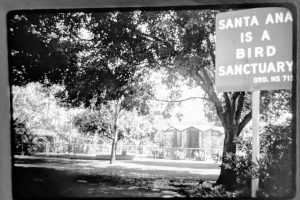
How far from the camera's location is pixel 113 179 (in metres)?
2.74

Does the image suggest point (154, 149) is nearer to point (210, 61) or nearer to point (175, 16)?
point (210, 61)

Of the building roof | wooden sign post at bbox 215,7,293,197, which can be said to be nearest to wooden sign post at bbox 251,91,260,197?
wooden sign post at bbox 215,7,293,197

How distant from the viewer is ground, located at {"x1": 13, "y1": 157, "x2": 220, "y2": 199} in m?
2.73

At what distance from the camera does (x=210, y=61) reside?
2715mm

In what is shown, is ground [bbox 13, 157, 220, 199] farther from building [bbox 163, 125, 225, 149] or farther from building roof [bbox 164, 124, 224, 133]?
building roof [bbox 164, 124, 224, 133]

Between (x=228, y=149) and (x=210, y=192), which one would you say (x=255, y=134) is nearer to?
(x=228, y=149)

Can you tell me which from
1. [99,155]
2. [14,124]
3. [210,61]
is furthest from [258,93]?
[14,124]

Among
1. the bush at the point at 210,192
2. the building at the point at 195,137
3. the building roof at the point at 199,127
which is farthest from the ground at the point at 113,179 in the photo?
the building roof at the point at 199,127

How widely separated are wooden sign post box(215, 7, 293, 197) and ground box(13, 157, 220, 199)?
26.8 inches

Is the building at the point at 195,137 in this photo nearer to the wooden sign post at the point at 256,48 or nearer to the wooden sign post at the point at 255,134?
the wooden sign post at the point at 255,134

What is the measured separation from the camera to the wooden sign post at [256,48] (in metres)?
2.60

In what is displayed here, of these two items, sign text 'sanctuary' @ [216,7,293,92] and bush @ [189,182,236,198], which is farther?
bush @ [189,182,236,198]

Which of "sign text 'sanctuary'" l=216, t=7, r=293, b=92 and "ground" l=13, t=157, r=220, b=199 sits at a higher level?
"sign text 'sanctuary'" l=216, t=7, r=293, b=92

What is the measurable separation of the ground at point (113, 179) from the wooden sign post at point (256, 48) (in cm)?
68
